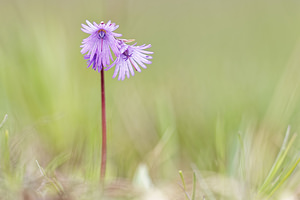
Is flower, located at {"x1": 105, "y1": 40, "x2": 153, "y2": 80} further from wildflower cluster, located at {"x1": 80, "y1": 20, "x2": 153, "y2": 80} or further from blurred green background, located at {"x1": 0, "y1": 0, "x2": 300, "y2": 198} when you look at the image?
blurred green background, located at {"x1": 0, "y1": 0, "x2": 300, "y2": 198}

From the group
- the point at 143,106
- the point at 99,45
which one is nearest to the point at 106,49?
the point at 99,45

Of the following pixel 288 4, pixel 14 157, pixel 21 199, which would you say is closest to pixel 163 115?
pixel 14 157

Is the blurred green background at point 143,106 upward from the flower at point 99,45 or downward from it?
downward

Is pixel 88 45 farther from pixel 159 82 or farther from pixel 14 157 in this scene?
pixel 159 82

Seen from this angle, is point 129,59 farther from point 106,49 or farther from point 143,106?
point 143,106

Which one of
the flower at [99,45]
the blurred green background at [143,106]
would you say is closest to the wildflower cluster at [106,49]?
the flower at [99,45]

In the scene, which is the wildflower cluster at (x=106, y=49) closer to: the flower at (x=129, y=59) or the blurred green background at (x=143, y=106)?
the flower at (x=129, y=59)

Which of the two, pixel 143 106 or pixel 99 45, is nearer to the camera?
pixel 99 45
